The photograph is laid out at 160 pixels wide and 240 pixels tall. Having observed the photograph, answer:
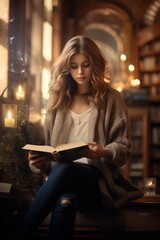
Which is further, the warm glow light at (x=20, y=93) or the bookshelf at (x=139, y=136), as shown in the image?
the bookshelf at (x=139, y=136)

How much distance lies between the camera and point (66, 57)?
6.88 ft

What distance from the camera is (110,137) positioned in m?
2.09

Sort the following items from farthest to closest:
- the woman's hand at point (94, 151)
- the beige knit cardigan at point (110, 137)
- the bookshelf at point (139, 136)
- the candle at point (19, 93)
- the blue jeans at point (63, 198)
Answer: the bookshelf at point (139, 136), the candle at point (19, 93), the beige knit cardigan at point (110, 137), the woman's hand at point (94, 151), the blue jeans at point (63, 198)

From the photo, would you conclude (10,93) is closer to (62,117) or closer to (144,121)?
(62,117)

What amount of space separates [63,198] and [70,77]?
68cm

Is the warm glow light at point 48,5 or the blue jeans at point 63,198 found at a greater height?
the warm glow light at point 48,5

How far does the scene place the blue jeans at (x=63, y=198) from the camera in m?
1.71

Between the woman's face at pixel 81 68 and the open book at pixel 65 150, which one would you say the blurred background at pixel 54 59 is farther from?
the open book at pixel 65 150

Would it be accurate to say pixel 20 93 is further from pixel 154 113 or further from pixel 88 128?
pixel 154 113

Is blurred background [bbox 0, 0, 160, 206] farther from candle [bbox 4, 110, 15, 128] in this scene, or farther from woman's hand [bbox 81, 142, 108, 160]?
woman's hand [bbox 81, 142, 108, 160]

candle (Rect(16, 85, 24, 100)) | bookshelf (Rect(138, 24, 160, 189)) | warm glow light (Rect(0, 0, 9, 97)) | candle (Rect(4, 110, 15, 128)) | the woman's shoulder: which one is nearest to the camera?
the woman's shoulder

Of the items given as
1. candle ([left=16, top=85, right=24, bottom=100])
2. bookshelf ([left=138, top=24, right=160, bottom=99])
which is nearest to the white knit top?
candle ([left=16, top=85, right=24, bottom=100])

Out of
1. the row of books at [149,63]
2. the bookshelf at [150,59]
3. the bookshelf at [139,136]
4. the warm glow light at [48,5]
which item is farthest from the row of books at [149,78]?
the warm glow light at [48,5]

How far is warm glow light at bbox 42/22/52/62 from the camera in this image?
4.67 metres
